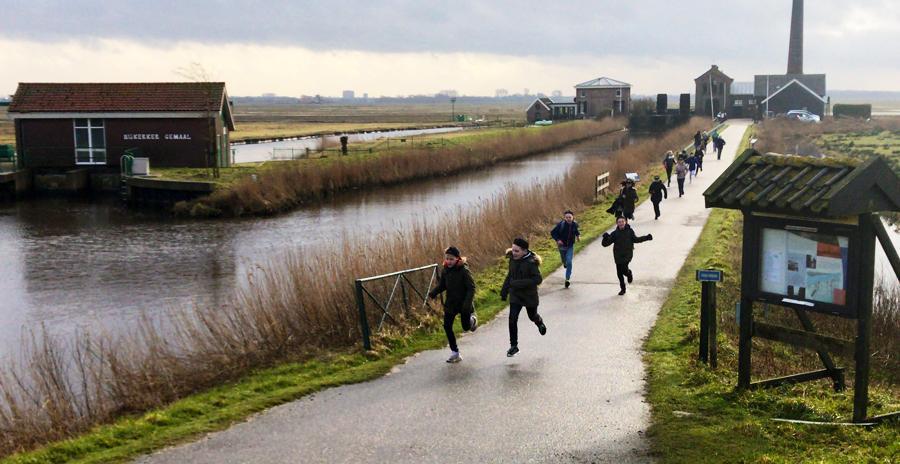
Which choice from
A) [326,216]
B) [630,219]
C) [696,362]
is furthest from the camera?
[326,216]

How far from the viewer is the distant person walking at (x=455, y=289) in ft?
41.8

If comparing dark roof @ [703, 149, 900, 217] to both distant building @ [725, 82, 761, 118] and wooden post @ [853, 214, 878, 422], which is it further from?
distant building @ [725, 82, 761, 118]

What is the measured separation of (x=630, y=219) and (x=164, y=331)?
1454 cm

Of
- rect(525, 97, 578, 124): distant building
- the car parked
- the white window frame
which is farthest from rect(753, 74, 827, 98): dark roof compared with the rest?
the white window frame

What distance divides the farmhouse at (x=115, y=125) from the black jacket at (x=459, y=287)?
3568 cm

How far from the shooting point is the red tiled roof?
46688 mm

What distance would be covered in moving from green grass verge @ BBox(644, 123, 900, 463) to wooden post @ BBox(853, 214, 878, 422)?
1.46 feet

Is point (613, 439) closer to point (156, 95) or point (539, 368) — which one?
point (539, 368)

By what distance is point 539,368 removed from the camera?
40.9ft

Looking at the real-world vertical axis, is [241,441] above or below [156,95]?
below

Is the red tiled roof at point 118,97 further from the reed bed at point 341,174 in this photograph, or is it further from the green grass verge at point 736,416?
the green grass verge at point 736,416

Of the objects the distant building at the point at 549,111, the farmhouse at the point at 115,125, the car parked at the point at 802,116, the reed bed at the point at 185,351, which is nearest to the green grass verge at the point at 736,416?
the reed bed at the point at 185,351

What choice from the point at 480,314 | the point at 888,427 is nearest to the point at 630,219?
the point at 480,314

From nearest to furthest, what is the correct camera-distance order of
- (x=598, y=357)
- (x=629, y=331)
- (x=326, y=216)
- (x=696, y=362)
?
(x=696, y=362), (x=598, y=357), (x=629, y=331), (x=326, y=216)
